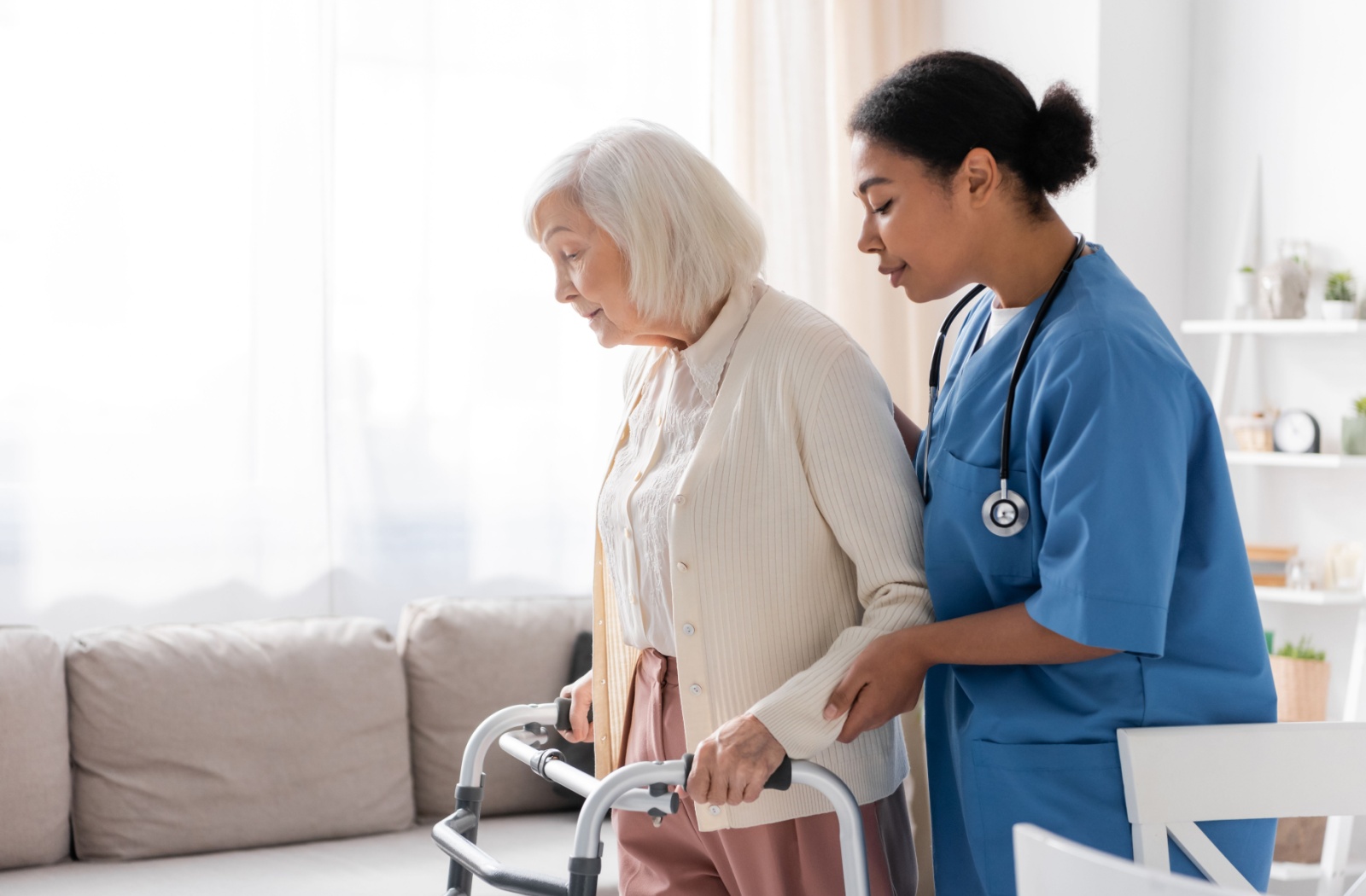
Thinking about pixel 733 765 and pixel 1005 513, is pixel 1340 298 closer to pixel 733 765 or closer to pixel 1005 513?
pixel 1005 513

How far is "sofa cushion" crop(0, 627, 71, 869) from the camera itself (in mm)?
2270

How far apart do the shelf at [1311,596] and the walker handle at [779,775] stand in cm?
202

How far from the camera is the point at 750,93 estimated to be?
321cm

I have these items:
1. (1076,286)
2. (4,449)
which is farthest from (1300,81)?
(4,449)

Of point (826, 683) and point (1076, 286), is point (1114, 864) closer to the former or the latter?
point (826, 683)

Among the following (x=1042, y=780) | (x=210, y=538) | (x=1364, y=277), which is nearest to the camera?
(x=1042, y=780)

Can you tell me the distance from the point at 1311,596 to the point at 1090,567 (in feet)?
6.90

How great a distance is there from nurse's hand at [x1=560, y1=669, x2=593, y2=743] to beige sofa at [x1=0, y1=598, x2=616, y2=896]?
2.67 ft

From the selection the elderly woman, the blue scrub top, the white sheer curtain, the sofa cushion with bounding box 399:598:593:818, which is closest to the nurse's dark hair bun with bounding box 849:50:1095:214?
the blue scrub top

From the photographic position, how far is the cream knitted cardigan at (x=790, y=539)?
1.25m

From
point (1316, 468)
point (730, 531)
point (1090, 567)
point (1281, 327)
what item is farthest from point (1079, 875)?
point (1316, 468)

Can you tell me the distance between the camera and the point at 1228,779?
1162 millimetres

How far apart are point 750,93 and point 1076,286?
7.11 ft

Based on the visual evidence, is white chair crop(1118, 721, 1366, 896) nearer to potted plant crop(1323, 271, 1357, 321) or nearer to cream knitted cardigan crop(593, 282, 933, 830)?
cream knitted cardigan crop(593, 282, 933, 830)
